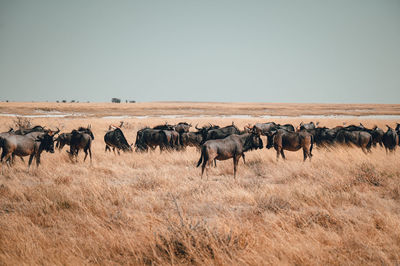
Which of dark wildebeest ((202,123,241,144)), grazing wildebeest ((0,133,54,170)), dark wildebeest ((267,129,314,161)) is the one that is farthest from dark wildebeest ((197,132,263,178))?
grazing wildebeest ((0,133,54,170))

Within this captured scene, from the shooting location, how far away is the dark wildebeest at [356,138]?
1436 centimetres

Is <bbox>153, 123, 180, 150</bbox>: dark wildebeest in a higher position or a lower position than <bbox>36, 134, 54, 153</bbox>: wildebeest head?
lower

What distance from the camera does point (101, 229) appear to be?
14.0 feet

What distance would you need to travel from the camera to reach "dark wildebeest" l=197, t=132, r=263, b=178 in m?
8.54

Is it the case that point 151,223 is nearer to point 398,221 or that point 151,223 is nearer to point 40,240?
point 40,240

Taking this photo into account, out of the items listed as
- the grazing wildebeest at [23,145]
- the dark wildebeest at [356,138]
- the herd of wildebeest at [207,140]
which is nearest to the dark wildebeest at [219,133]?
the herd of wildebeest at [207,140]

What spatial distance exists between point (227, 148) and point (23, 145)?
7683 mm

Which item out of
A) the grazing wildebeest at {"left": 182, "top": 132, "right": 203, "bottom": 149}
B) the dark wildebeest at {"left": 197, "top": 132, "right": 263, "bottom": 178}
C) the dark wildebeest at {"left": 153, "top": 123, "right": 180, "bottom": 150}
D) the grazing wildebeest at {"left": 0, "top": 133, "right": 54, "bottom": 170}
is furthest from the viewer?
the grazing wildebeest at {"left": 182, "top": 132, "right": 203, "bottom": 149}

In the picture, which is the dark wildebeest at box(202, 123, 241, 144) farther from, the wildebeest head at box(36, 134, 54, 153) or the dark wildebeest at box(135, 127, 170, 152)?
the wildebeest head at box(36, 134, 54, 153)

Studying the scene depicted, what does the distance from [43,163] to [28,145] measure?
184 cm

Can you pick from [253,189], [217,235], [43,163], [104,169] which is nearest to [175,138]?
[104,169]

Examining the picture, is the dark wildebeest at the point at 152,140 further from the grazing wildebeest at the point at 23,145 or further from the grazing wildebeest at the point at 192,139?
the grazing wildebeest at the point at 23,145

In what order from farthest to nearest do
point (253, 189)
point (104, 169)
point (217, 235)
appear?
point (104, 169), point (253, 189), point (217, 235)

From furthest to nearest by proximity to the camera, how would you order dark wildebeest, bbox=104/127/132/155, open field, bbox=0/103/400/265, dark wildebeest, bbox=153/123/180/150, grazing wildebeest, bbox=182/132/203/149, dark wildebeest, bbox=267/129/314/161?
grazing wildebeest, bbox=182/132/203/149 → dark wildebeest, bbox=153/123/180/150 → dark wildebeest, bbox=104/127/132/155 → dark wildebeest, bbox=267/129/314/161 → open field, bbox=0/103/400/265
